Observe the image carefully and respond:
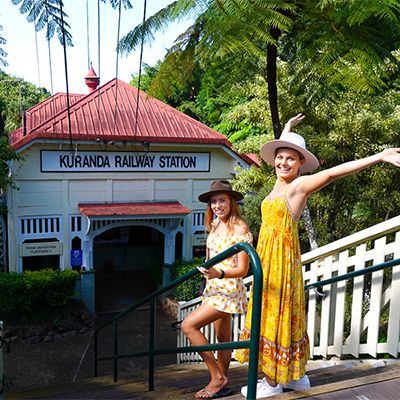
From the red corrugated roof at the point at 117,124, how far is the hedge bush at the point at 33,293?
9.82 feet

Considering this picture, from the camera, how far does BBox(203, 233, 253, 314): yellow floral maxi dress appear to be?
282 centimetres

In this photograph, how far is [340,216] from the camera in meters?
7.93

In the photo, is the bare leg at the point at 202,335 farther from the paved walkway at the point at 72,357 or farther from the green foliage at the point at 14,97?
the green foliage at the point at 14,97

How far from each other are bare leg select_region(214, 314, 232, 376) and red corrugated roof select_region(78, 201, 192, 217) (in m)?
7.77

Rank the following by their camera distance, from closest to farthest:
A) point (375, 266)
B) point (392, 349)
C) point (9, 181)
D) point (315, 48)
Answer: point (375, 266) → point (392, 349) → point (315, 48) → point (9, 181)

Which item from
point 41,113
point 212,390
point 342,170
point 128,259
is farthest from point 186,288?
point 342,170

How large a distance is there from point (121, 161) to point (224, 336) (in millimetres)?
8490

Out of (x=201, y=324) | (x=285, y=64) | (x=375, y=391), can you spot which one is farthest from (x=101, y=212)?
(x=375, y=391)

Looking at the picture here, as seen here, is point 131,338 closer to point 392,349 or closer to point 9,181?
point 9,181

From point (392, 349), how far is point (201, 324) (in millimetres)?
1388

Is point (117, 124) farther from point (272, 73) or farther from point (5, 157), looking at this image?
point (272, 73)

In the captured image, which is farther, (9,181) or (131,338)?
(131,338)

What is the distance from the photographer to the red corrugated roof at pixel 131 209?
1052 centimetres

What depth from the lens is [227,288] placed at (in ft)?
9.38
